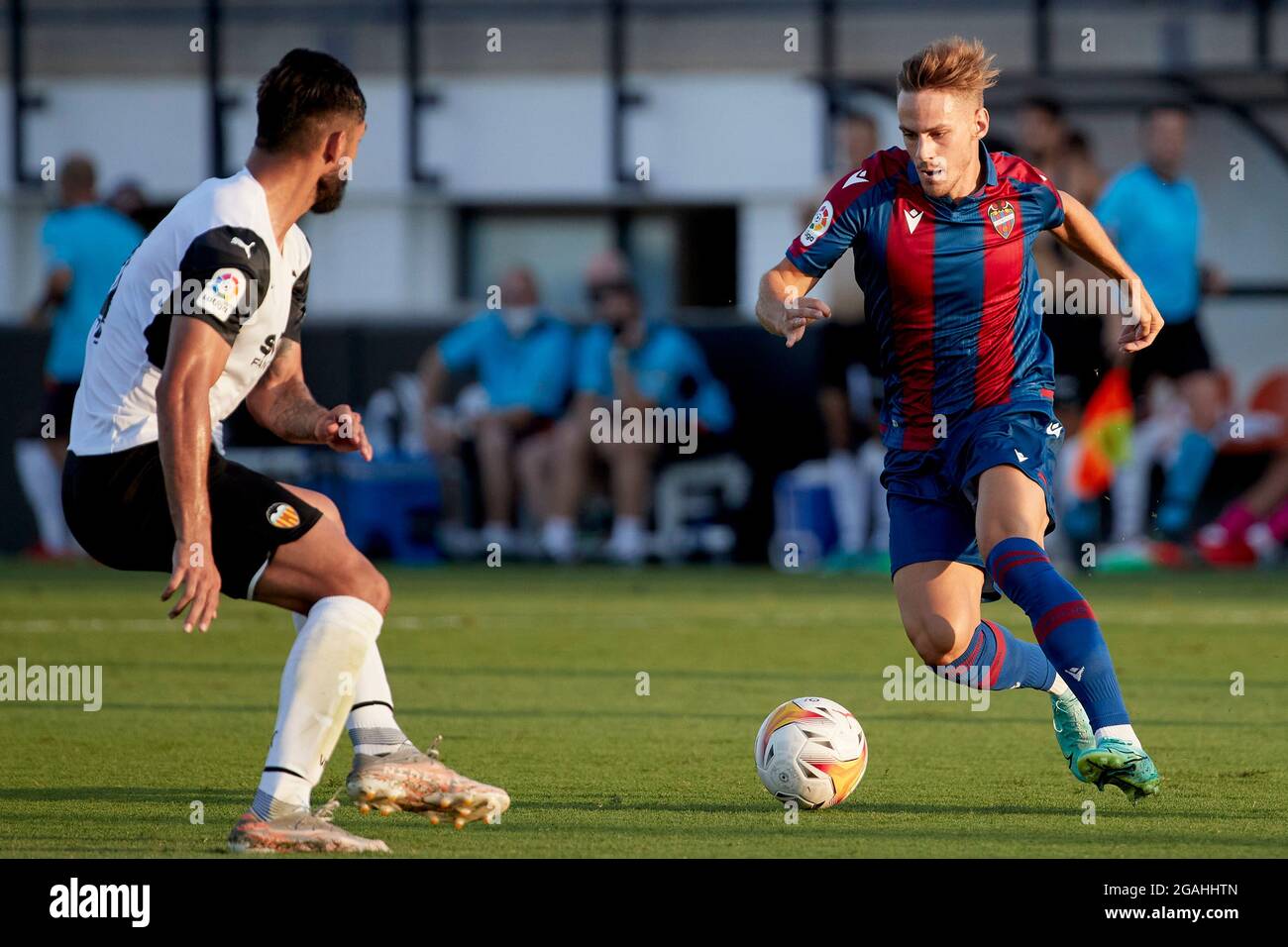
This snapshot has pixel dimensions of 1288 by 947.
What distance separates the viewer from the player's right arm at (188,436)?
4.61 metres

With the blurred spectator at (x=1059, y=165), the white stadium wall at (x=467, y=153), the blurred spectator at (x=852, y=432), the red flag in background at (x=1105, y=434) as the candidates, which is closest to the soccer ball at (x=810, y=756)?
the blurred spectator at (x=1059, y=165)

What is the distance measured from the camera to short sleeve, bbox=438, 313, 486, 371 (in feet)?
51.5

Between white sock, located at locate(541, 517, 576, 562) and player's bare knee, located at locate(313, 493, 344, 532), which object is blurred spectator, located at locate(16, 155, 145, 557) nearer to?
white sock, located at locate(541, 517, 576, 562)

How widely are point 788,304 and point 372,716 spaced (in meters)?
1.47

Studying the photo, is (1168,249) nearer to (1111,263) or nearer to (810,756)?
(1111,263)

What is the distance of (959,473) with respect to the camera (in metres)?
5.91

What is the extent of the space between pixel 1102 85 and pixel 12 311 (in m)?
11.1

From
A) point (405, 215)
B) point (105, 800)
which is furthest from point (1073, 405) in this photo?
point (105, 800)

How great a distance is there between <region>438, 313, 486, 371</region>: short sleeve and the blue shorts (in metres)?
9.70

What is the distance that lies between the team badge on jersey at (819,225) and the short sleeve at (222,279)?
160cm

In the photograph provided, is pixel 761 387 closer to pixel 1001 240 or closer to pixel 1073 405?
pixel 1073 405

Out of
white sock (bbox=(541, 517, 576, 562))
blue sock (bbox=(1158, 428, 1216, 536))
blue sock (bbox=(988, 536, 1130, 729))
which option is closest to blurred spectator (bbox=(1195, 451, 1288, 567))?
blue sock (bbox=(1158, 428, 1216, 536))
